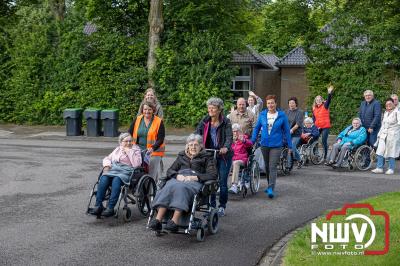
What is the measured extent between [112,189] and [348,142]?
801 cm

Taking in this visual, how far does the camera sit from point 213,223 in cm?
962

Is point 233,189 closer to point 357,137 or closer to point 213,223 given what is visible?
point 213,223

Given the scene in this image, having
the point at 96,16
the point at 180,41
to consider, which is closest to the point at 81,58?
the point at 96,16

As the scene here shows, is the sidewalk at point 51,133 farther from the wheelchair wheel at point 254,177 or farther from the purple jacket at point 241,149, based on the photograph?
the purple jacket at point 241,149

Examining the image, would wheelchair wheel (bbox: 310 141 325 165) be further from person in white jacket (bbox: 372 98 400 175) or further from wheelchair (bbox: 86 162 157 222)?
wheelchair (bbox: 86 162 157 222)

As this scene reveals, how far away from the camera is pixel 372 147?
661 inches

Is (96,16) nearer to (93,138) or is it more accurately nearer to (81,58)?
(81,58)

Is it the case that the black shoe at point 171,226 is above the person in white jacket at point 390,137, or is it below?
below

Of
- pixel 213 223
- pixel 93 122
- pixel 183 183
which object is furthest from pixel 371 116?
pixel 93 122

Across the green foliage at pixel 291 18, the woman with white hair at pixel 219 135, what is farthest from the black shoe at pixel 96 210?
the green foliage at pixel 291 18

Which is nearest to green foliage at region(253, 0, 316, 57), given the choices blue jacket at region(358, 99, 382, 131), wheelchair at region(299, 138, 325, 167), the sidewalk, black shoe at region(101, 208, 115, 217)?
the sidewalk

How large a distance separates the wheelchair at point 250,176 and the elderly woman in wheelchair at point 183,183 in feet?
8.94

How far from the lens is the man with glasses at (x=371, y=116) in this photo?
16656 mm

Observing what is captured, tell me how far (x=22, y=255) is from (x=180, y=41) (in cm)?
2123
